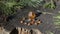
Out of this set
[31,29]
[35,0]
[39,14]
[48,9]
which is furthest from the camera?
[35,0]

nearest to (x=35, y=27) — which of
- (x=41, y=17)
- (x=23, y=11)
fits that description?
(x=41, y=17)

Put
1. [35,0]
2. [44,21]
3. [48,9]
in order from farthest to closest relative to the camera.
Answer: [35,0] < [48,9] < [44,21]

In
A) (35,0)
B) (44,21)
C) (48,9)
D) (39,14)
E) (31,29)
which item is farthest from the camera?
(35,0)

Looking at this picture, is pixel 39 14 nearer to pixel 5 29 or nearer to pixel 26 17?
pixel 26 17

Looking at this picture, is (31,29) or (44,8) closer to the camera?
(31,29)

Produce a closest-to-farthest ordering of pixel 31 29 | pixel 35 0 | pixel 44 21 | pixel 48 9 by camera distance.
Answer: pixel 31 29
pixel 44 21
pixel 48 9
pixel 35 0

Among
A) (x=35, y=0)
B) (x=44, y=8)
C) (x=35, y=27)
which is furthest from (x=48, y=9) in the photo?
(x=35, y=27)

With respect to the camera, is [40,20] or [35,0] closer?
[40,20]

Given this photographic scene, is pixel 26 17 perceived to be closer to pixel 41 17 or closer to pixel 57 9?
pixel 41 17
